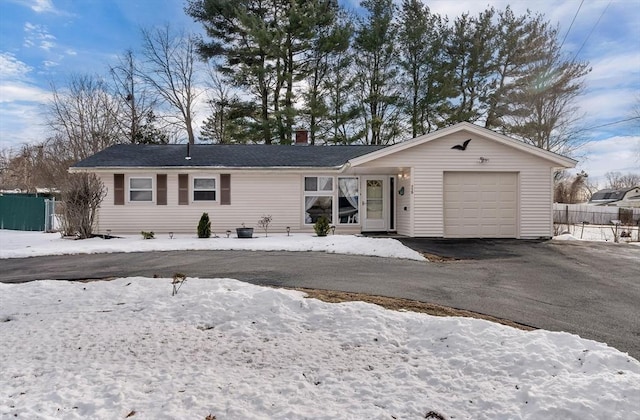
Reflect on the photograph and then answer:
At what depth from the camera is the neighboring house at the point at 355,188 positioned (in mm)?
12984

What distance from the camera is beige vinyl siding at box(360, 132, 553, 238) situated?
12953 mm

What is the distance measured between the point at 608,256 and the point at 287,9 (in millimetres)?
20685

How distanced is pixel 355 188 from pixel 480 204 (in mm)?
4392

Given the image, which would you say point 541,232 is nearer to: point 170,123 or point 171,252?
point 171,252

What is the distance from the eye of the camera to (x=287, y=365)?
3.53 metres

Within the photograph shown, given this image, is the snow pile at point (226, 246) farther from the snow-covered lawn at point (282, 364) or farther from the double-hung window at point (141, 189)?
the snow-covered lawn at point (282, 364)

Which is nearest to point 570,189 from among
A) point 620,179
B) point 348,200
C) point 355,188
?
point 620,179

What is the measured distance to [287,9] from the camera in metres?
23.4

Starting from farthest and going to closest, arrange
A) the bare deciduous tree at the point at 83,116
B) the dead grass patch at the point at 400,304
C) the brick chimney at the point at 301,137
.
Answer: the bare deciduous tree at the point at 83,116 < the brick chimney at the point at 301,137 < the dead grass patch at the point at 400,304

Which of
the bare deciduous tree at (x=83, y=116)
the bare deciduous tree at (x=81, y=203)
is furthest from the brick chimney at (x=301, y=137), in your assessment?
the bare deciduous tree at (x=83, y=116)

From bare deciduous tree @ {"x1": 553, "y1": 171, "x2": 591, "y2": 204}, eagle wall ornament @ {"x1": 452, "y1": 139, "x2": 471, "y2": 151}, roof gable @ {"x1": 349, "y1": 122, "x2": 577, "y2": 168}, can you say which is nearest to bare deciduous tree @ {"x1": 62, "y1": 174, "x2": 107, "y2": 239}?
roof gable @ {"x1": 349, "y1": 122, "x2": 577, "y2": 168}

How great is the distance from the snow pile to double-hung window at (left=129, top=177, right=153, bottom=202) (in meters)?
2.32

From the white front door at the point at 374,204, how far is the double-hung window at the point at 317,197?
4.30ft

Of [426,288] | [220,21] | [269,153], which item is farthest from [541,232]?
[220,21]
